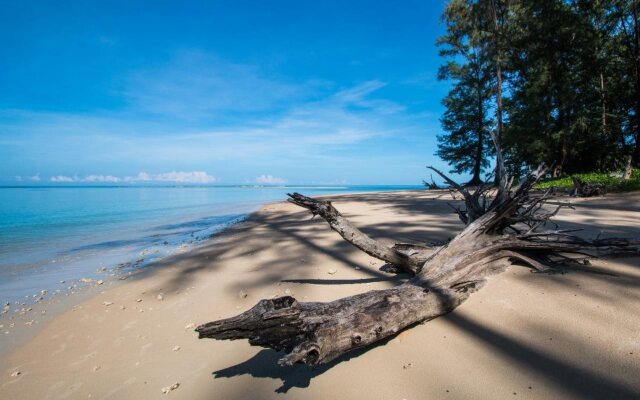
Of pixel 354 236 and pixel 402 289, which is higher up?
pixel 354 236

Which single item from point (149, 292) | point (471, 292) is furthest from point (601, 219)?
point (149, 292)

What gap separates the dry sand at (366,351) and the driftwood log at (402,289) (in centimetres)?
19

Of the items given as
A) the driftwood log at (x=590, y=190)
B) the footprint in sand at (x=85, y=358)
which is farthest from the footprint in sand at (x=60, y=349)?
the driftwood log at (x=590, y=190)

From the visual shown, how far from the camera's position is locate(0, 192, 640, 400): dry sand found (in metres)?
1.92

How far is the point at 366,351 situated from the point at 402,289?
57 cm

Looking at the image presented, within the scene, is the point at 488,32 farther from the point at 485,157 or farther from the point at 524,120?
the point at 485,157

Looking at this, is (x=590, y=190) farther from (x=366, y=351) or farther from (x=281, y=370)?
(x=281, y=370)

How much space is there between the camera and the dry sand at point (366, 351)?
1925 millimetres

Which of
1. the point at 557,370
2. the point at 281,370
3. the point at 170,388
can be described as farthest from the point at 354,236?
the point at 170,388

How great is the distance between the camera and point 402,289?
2.49m

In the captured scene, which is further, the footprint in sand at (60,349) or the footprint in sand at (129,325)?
the footprint in sand at (129,325)

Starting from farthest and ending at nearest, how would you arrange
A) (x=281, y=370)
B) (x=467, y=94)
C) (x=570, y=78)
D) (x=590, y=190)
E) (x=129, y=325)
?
1. (x=467, y=94)
2. (x=570, y=78)
3. (x=590, y=190)
4. (x=129, y=325)
5. (x=281, y=370)

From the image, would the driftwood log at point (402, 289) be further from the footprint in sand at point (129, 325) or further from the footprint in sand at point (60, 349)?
the footprint in sand at point (60, 349)

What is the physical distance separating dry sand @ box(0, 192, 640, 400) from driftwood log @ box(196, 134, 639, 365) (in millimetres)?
195
